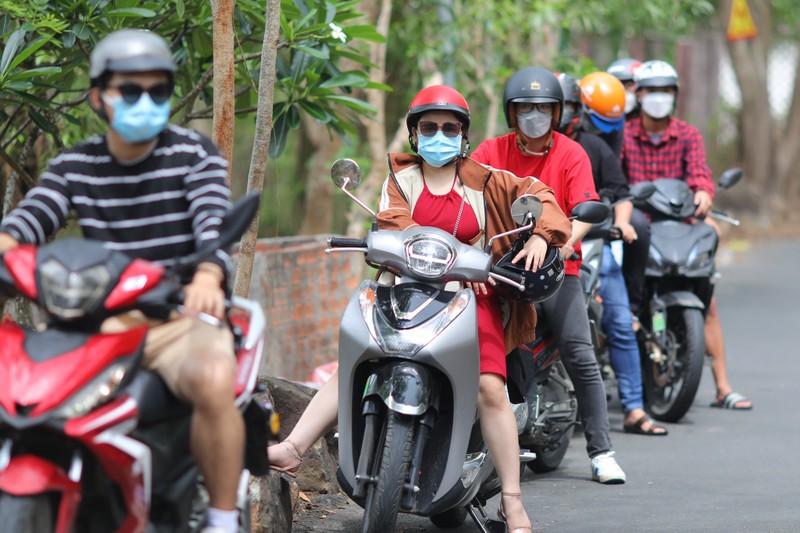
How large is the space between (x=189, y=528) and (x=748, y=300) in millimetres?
12040

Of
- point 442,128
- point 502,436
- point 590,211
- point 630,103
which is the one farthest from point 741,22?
point 502,436

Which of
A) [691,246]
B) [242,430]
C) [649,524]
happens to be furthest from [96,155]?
[691,246]

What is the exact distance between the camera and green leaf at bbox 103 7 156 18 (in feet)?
19.6

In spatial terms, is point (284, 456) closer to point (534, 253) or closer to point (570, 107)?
point (534, 253)

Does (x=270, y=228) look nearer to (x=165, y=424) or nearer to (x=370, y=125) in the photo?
(x=370, y=125)

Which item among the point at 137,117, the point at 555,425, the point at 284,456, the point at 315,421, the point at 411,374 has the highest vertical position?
the point at 137,117

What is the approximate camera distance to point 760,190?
22688 mm

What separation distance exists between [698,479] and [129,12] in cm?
364

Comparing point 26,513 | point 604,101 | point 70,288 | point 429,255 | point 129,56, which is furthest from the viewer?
point 604,101

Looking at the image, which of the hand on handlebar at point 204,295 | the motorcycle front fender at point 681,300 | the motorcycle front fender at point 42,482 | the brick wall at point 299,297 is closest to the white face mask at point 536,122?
the brick wall at point 299,297

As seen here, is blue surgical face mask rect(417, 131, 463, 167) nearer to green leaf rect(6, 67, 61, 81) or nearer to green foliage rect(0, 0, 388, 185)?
green foliage rect(0, 0, 388, 185)

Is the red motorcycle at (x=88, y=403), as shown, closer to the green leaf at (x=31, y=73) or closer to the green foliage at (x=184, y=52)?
the green leaf at (x=31, y=73)

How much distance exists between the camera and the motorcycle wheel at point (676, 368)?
27.7 ft

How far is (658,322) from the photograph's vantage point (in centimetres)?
866
